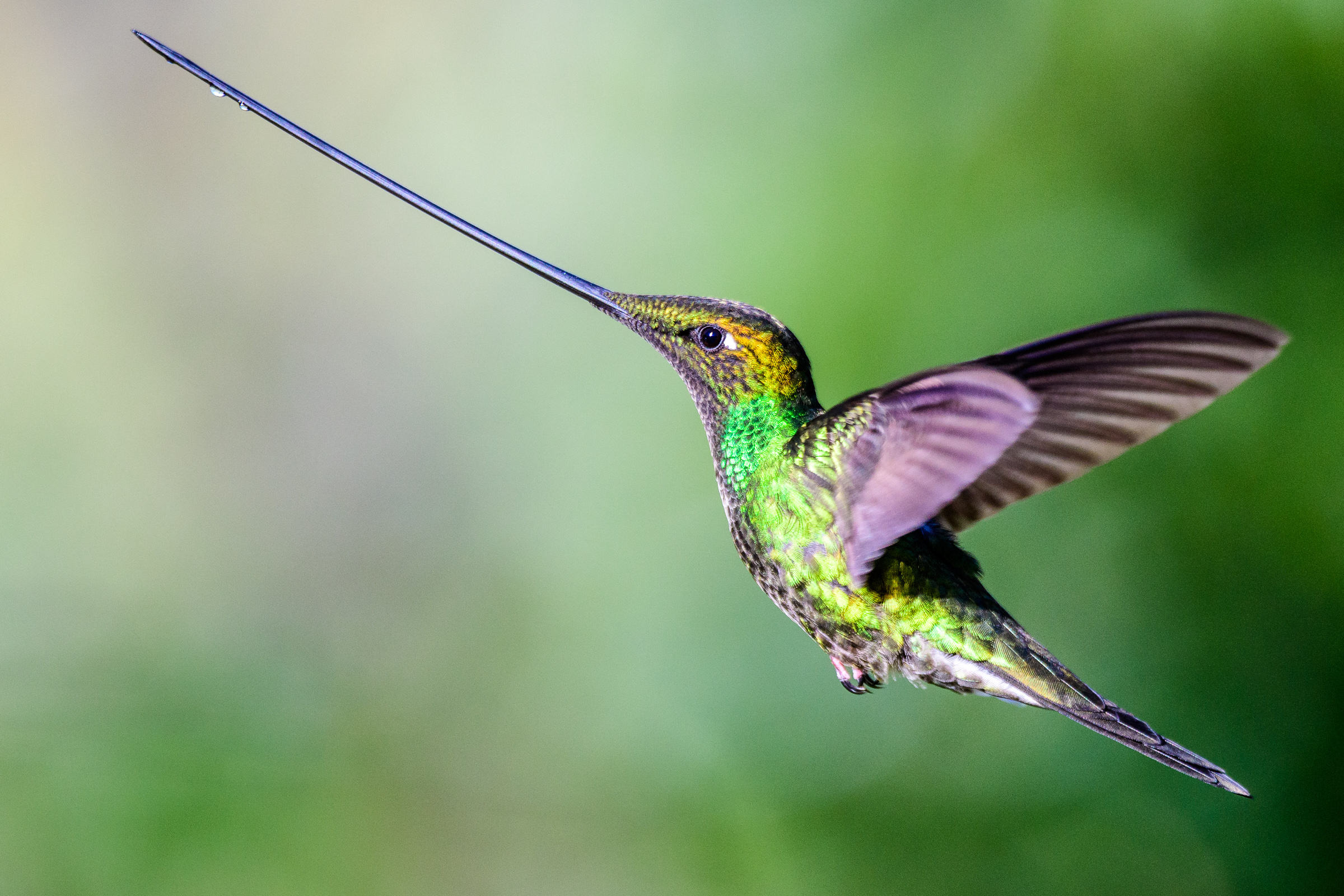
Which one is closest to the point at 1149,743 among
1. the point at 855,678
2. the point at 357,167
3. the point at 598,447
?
the point at 855,678

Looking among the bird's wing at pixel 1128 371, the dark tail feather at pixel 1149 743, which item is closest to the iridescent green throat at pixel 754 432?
the bird's wing at pixel 1128 371

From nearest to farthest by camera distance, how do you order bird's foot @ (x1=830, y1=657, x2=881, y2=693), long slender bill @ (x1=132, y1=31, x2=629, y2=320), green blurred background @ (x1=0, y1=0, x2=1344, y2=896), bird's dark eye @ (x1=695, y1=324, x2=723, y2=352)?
long slender bill @ (x1=132, y1=31, x2=629, y2=320), bird's dark eye @ (x1=695, y1=324, x2=723, y2=352), bird's foot @ (x1=830, y1=657, x2=881, y2=693), green blurred background @ (x1=0, y1=0, x2=1344, y2=896)

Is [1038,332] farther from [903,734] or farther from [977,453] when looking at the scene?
[977,453]

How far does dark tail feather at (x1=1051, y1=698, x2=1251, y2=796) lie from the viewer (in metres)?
0.80

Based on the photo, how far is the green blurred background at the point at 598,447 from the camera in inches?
90.5

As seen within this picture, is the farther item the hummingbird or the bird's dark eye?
the bird's dark eye

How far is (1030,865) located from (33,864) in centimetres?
229

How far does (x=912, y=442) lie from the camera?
739 mm

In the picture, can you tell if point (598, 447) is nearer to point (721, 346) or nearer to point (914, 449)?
point (721, 346)

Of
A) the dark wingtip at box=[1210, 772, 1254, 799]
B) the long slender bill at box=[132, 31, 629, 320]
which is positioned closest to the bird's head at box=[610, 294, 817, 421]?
the long slender bill at box=[132, 31, 629, 320]

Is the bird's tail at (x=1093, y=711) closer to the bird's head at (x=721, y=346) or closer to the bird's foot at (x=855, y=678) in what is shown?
the bird's foot at (x=855, y=678)

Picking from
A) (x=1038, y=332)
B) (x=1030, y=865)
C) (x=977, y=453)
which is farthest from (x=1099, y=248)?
(x=977, y=453)

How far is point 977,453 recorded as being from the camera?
2.23ft

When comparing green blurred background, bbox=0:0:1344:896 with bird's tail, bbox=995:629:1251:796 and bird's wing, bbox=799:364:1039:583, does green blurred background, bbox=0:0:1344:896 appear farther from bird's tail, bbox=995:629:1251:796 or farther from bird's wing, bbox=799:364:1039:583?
bird's wing, bbox=799:364:1039:583
